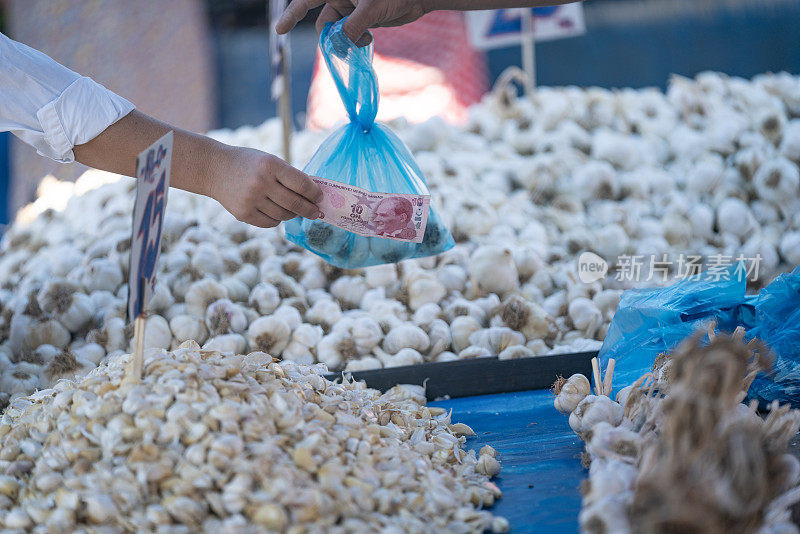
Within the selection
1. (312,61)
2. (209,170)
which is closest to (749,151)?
(209,170)

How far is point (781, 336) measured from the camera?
1.49m

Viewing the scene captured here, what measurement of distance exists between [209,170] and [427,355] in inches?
38.1

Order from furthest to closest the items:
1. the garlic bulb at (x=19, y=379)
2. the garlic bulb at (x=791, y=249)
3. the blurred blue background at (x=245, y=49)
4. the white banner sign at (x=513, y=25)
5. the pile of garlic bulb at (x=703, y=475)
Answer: the blurred blue background at (x=245, y=49), the white banner sign at (x=513, y=25), the garlic bulb at (x=791, y=249), the garlic bulb at (x=19, y=379), the pile of garlic bulb at (x=703, y=475)

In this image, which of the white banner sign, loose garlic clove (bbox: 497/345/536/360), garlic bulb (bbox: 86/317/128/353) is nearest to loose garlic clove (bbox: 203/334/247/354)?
garlic bulb (bbox: 86/317/128/353)

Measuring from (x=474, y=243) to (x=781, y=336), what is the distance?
49.5 inches

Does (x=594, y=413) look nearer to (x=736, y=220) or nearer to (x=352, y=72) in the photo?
(x=352, y=72)

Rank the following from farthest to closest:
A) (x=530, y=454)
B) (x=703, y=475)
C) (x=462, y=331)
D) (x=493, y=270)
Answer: (x=493, y=270)
(x=462, y=331)
(x=530, y=454)
(x=703, y=475)

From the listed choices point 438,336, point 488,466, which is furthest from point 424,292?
point 488,466

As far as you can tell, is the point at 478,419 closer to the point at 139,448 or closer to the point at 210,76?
the point at 139,448

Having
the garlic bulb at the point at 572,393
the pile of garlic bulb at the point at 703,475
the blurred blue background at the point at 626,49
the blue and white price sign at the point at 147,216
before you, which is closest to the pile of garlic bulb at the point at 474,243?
the garlic bulb at the point at 572,393

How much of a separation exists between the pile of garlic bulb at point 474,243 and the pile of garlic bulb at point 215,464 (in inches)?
32.5

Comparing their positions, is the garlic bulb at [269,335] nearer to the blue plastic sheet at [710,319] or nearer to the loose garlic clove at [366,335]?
the loose garlic clove at [366,335]

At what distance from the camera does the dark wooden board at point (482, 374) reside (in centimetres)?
192

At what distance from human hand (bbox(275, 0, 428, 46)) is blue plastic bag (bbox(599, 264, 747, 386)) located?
2.85 ft
